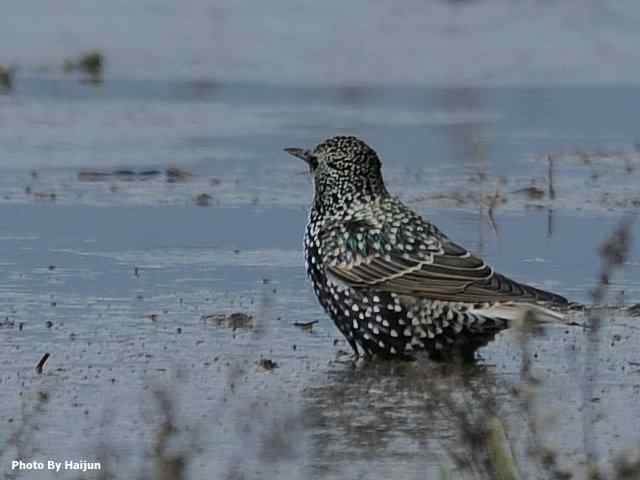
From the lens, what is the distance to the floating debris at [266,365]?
7.81 m

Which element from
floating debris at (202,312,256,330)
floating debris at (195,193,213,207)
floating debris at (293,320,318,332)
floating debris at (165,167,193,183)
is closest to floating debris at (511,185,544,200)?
floating debris at (195,193,213,207)

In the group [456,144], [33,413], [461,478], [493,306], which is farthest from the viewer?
[456,144]

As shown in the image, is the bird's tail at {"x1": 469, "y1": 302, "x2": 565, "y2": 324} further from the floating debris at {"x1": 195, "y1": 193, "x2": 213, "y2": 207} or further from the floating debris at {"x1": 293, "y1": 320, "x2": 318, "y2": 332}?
the floating debris at {"x1": 195, "y1": 193, "x2": 213, "y2": 207}

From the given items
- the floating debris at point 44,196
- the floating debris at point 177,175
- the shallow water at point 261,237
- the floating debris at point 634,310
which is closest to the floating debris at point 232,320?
the shallow water at point 261,237

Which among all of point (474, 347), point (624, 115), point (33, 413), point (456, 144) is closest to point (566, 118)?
point (624, 115)

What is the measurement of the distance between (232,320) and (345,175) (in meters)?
Result: 0.75

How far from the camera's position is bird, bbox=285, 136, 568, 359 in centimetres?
798

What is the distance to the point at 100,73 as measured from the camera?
14539 mm

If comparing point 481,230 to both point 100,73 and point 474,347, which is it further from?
point 100,73

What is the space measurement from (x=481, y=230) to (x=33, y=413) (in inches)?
158

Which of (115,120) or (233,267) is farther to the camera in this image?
(115,120)

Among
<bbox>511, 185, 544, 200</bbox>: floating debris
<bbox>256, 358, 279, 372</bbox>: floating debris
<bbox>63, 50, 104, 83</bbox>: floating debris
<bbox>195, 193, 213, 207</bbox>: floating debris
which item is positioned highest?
<bbox>63, 50, 104, 83</bbox>: floating debris

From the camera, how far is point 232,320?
8.49m

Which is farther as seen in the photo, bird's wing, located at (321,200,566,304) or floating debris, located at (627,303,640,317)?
floating debris, located at (627,303,640,317)
